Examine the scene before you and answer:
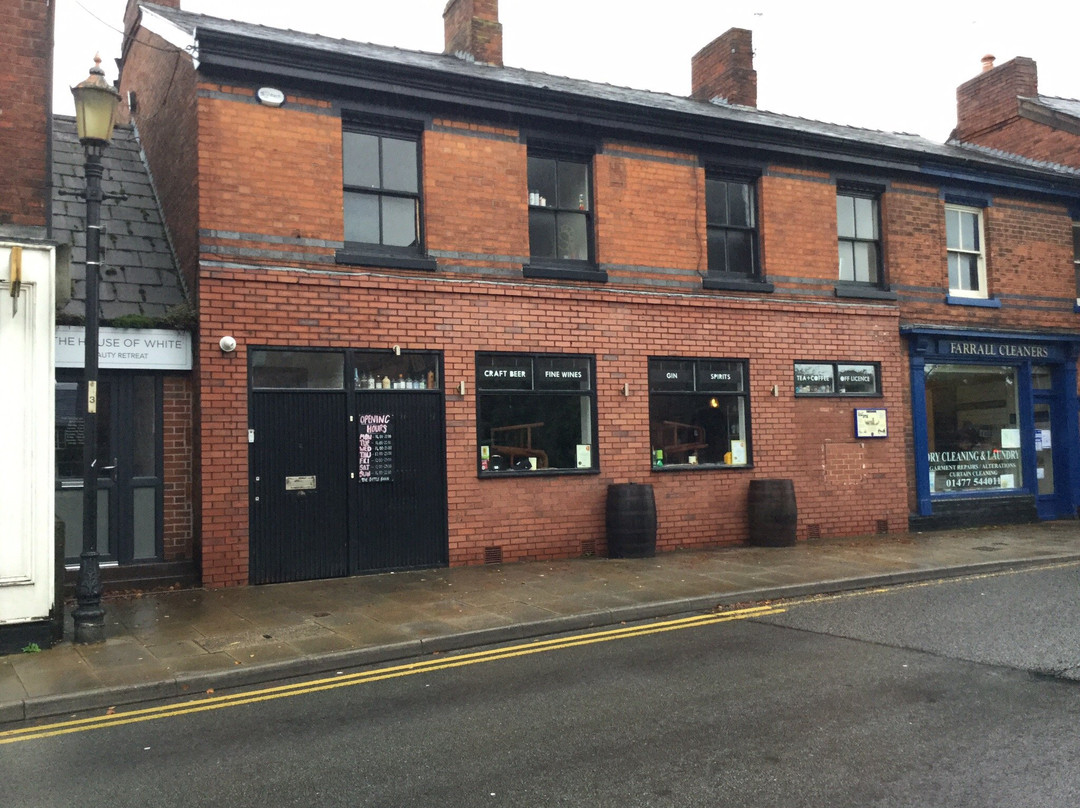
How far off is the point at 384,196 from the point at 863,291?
8293 mm

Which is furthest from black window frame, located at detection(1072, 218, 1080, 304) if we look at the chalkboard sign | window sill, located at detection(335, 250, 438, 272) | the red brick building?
the chalkboard sign

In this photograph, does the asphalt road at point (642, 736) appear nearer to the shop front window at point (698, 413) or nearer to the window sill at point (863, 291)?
the shop front window at point (698, 413)

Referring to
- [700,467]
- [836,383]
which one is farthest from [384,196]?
[836,383]

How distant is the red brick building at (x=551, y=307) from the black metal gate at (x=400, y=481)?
0.13 feet

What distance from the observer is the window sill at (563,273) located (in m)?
12.9

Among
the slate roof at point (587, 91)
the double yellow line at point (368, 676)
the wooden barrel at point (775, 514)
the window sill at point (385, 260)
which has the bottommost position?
the double yellow line at point (368, 676)

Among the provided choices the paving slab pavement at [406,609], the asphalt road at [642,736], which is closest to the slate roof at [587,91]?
the paving slab pavement at [406,609]

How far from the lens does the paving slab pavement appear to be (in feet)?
23.2

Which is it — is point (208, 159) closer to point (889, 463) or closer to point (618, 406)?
point (618, 406)

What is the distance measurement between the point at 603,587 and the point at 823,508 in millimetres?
5876

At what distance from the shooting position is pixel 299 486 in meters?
11.2

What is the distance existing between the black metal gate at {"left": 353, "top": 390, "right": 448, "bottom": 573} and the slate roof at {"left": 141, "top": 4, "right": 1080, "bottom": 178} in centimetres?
448

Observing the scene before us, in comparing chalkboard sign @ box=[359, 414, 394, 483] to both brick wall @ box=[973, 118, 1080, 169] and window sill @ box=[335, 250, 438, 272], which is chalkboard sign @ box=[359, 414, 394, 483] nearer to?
window sill @ box=[335, 250, 438, 272]

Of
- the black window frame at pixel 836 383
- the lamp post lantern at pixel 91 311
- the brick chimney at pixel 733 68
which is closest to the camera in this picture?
the lamp post lantern at pixel 91 311
